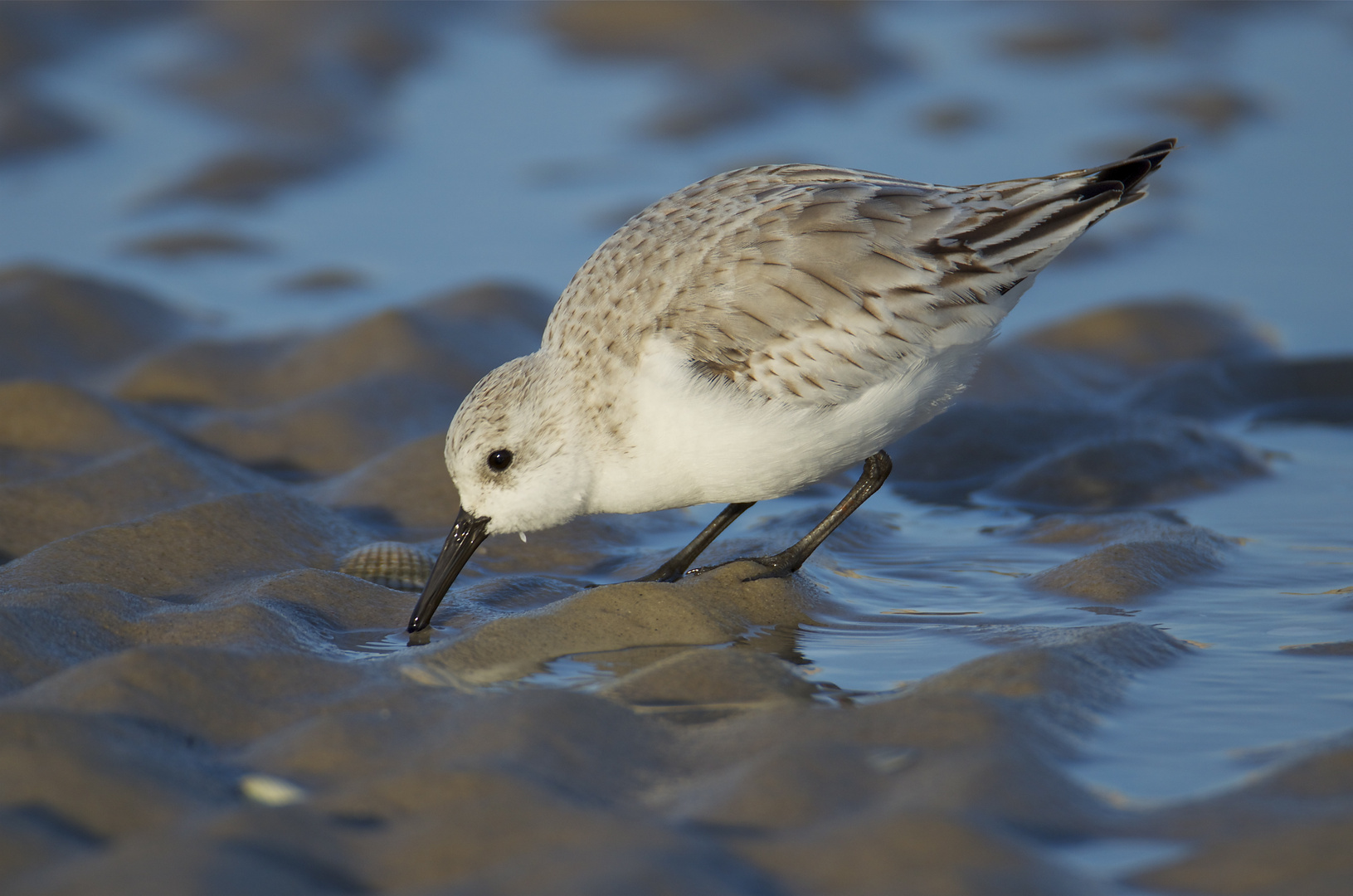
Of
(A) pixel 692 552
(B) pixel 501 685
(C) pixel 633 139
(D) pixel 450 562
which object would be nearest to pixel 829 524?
(A) pixel 692 552

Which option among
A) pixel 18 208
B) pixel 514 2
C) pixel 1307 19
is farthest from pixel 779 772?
pixel 1307 19

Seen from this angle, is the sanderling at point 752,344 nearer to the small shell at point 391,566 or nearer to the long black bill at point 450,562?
the long black bill at point 450,562

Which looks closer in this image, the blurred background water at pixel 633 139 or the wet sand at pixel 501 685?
the wet sand at pixel 501 685

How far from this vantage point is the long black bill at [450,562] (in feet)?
16.3

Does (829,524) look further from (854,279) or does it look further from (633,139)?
(633,139)

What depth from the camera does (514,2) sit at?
13719 mm

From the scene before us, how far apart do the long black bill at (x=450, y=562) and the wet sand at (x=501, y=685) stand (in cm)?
13

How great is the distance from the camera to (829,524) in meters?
5.56

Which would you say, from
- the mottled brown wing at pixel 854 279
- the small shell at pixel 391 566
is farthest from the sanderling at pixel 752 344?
the small shell at pixel 391 566

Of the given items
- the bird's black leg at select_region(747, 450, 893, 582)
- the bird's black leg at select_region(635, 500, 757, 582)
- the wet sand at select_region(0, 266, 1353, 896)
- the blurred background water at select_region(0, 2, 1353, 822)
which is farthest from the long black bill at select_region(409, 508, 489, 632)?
the blurred background water at select_region(0, 2, 1353, 822)

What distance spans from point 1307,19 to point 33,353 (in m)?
12.0

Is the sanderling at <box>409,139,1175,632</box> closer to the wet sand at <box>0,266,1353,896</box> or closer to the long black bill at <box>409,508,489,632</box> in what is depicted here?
the long black bill at <box>409,508,489,632</box>

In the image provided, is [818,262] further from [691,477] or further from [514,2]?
[514,2]

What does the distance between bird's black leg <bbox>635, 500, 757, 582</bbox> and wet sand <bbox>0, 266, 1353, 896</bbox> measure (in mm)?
263
